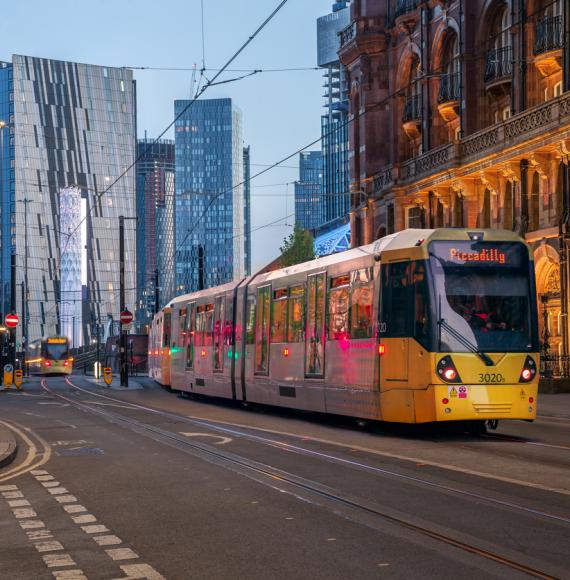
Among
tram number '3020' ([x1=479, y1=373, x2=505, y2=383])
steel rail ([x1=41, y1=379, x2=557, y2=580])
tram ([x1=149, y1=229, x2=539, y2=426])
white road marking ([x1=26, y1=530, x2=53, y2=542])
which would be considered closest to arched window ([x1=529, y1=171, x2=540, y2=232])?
tram ([x1=149, y1=229, x2=539, y2=426])

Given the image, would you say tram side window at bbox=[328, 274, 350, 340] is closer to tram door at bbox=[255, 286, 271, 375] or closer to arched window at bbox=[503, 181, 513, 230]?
tram door at bbox=[255, 286, 271, 375]

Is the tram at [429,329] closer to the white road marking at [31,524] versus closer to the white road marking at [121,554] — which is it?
the white road marking at [31,524]

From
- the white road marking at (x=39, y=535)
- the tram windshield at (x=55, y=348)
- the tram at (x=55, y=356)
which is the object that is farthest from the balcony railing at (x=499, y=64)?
the tram at (x=55, y=356)

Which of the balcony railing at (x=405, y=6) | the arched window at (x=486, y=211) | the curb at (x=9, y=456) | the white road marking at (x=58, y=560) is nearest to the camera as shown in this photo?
the white road marking at (x=58, y=560)

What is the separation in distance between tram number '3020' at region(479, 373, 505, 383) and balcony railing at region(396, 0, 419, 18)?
37.9m

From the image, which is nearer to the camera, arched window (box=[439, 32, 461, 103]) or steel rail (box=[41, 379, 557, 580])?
steel rail (box=[41, 379, 557, 580])

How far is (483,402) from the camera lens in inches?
706

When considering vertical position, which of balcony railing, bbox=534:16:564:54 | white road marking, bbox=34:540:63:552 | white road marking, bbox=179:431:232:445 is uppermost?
balcony railing, bbox=534:16:564:54

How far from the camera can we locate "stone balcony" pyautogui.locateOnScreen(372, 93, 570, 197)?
3828 cm


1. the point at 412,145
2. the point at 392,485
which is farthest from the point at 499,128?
the point at 392,485

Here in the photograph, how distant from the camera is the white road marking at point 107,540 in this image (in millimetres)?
9141

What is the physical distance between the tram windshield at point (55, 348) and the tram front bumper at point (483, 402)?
229 ft

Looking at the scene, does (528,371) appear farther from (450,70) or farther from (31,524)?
(450,70)

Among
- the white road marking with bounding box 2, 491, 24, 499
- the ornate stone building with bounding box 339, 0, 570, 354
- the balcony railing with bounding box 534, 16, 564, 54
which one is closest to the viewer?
the white road marking with bounding box 2, 491, 24, 499
